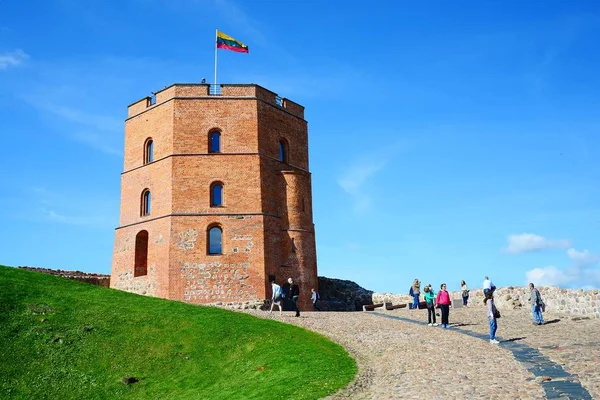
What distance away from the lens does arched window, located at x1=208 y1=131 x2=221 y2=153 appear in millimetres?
32281

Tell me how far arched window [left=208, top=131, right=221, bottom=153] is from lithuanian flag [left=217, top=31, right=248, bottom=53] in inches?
192

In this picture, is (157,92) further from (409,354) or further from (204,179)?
(409,354)

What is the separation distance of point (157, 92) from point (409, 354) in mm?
22901

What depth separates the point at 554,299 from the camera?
25.3m

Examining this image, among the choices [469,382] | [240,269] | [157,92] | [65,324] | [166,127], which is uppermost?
[157,92]

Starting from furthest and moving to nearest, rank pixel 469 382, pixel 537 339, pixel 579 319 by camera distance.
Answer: pixel 579 319 → pixel 537 339 → pixel 469 382

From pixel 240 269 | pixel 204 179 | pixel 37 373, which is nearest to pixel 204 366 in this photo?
pixel 37 373

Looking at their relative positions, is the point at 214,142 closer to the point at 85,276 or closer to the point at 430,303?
the point at 85,276

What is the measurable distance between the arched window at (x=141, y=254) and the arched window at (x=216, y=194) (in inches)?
168

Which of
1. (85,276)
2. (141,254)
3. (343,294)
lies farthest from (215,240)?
(343,294)

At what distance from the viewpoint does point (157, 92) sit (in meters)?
33.5

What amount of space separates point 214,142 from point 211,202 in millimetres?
3316

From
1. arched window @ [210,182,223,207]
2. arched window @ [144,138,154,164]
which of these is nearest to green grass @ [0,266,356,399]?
arched window @ [210,182,223,207]

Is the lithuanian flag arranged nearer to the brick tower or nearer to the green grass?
the brick tower
